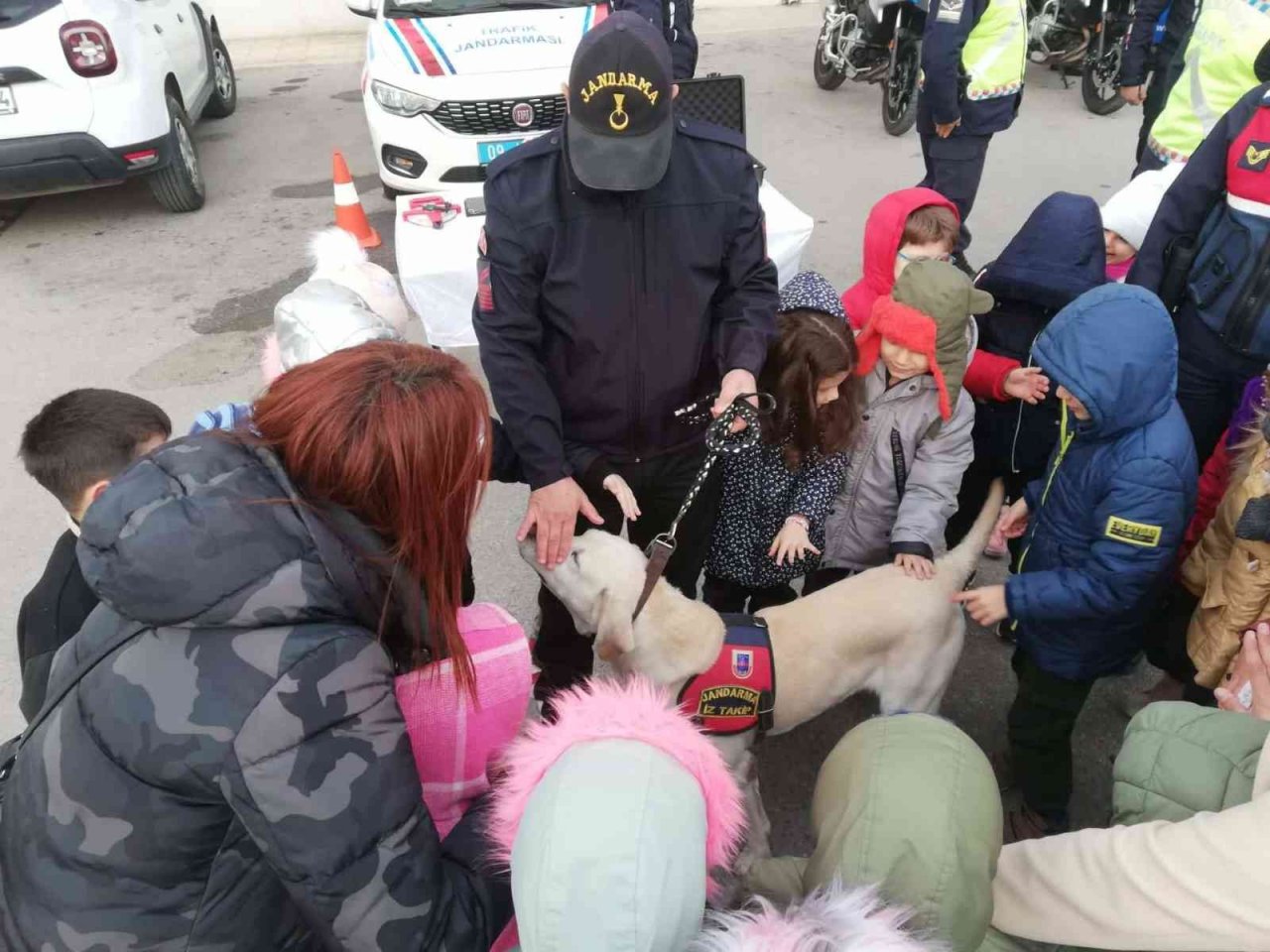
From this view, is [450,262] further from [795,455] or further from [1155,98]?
[1155,98]

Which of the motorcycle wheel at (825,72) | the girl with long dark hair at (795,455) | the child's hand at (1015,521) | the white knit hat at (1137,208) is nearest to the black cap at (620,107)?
the girl with long dark hair at (795,455)

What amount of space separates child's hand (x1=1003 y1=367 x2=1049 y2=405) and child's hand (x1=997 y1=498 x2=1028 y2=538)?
0.99ft

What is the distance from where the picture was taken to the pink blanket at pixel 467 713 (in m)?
1.49

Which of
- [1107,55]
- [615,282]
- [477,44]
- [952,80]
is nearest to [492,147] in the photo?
[477,44]

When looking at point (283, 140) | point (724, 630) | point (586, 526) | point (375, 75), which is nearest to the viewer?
point (724, 630)

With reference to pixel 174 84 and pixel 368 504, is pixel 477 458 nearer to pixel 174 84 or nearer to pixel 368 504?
pixel 368 504

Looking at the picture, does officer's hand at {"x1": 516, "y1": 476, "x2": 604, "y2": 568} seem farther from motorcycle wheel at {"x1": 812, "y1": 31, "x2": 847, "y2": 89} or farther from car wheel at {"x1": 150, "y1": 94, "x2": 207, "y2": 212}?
motorcycle wheel at {"x1": 812, "y1": 31, "x2": 847, "y2": 89}

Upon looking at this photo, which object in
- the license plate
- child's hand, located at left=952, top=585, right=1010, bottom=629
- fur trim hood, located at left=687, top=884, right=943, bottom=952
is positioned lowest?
child's hand, located at left=952, top=585, right=1010, bottom=629

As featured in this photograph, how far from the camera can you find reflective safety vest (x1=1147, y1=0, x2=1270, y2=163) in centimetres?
341

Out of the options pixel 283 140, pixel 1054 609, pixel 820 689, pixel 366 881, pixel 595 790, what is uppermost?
pixel 595 790

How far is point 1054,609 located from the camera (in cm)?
216

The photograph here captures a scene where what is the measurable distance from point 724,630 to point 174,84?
6809 mm

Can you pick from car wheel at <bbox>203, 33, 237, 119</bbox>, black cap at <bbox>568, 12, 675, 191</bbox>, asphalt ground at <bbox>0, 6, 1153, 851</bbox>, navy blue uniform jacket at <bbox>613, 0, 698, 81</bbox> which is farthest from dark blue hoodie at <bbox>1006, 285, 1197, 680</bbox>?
car wheel at <bbox>203, 33, 237, 119</bbox>

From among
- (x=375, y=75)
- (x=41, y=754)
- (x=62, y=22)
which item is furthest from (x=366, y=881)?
(x=62, y=22)
